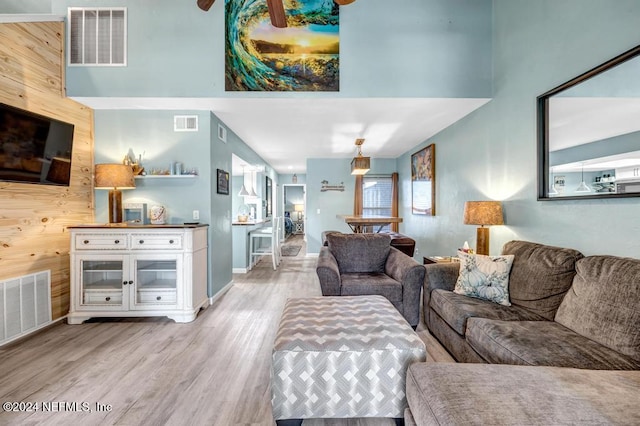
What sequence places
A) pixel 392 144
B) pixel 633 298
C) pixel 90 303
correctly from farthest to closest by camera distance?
1. pixel 392 144
2. pixel 90 303
3. pixel 633 298

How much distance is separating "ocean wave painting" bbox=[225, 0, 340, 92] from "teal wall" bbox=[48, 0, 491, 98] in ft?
0.29

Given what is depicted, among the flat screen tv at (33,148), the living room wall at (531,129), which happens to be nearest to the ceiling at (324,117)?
the living room wall at (531,129)

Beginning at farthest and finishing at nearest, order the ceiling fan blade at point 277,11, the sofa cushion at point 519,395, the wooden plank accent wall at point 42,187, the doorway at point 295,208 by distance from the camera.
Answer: the doorway at point 295,208, the wooden plank accent wall at point 42,187, the ceiling fan blade at point 277,11, the sofa cushion at point 519,395

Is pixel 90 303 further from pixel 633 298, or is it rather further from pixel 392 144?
pixel 392 144

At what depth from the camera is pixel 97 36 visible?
3.01 m

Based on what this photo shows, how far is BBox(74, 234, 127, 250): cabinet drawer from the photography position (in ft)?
9.41

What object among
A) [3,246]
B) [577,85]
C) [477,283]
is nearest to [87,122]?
[3,246]

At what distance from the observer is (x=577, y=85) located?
208 cm

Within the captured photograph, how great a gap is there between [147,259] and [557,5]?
4478 mm

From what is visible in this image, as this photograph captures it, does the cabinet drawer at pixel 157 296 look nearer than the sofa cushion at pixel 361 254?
Yes

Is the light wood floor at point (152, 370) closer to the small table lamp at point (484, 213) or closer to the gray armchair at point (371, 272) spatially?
the gray armchair at point (371, 272)

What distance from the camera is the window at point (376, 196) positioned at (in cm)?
697

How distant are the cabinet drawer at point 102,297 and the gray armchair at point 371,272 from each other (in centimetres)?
218

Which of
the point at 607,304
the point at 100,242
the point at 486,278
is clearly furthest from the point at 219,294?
the point at 607,304
